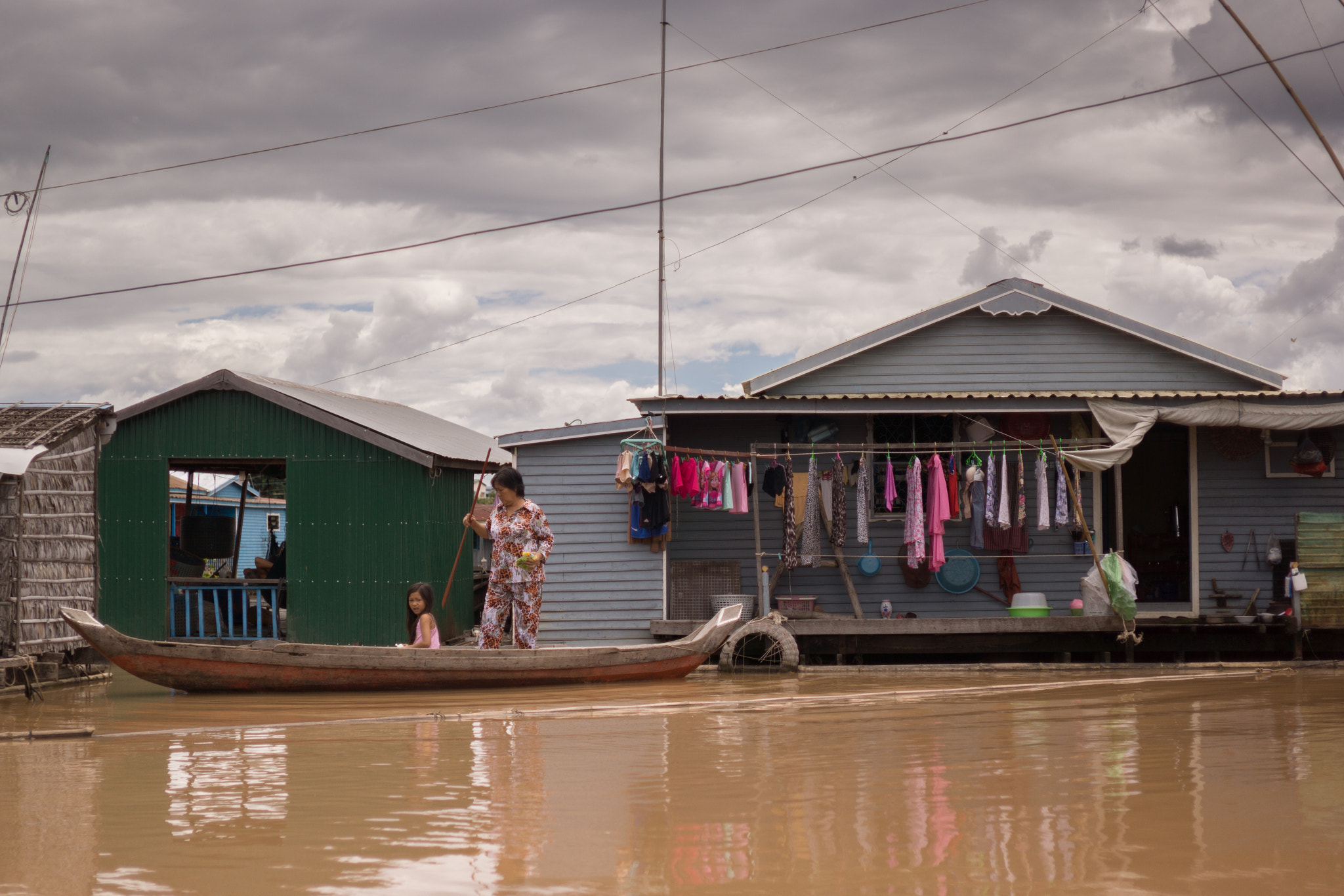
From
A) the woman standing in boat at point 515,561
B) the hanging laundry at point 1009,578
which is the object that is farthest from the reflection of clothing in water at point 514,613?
the hanging laundry at point 1009,578

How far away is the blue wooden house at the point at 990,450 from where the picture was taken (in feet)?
43.9

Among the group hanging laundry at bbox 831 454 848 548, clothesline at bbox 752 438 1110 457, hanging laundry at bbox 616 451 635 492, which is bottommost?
hanging laundry at bbox 831 454 848 548

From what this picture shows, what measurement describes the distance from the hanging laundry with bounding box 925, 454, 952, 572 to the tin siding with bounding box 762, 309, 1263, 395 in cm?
233

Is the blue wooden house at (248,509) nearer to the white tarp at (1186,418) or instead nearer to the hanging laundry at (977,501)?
the hanging laundry at (977,501)

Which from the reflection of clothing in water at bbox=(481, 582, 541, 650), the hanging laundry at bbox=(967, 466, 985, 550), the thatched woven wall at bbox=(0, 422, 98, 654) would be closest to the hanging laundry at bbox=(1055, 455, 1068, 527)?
the hanging laundry at bbox=(967, 466, 985, 550)

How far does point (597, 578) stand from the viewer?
13.6 m

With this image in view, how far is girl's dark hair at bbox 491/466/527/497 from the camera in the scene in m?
11.1

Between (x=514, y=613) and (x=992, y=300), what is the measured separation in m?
7.77

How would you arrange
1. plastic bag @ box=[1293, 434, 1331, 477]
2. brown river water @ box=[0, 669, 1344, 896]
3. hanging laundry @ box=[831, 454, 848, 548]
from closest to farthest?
1. brown river water @ box=[0, 669, 1344, 896]
2. hanging laundry @ box=[831, 454, 848, 548]
3. plastic bag @ box=[1293, 434, 1331, 477]

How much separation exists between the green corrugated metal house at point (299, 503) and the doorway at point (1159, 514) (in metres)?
9.61

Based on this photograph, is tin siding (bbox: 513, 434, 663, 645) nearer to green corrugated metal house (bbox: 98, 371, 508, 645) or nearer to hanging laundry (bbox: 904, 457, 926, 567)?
green corrugated metal house (bbox: 98, 371, 508, 645)

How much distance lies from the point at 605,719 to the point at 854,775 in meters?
3.08

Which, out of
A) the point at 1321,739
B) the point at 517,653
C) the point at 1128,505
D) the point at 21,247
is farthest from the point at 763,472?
the point at 21,247

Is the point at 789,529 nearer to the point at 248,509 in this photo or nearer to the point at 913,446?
the point at 913,446
